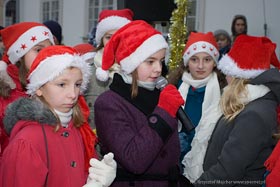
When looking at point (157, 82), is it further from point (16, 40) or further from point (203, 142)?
point (16, 40)

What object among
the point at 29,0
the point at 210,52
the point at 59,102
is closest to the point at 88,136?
the point at 59,102

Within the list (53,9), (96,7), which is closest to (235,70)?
(96,7)

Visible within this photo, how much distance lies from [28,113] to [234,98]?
53.5 inches

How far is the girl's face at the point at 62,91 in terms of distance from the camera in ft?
6.88

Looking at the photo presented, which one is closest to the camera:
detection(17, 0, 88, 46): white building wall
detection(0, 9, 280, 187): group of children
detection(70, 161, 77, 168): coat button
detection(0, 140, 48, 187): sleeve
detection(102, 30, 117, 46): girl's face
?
detection(0, 140, 48, 187): sleeve

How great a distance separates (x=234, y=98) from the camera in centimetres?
261

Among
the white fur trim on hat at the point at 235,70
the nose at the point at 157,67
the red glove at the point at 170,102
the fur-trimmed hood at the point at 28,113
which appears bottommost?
the fur-trimmed hood at the point at 28,113

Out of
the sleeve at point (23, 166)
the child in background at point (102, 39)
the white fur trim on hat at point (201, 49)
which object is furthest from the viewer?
the white fur trim on hat at point (201, 49)

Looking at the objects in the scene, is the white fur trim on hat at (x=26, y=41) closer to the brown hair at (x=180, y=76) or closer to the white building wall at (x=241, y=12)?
the brown hair at (x=180, y=76)

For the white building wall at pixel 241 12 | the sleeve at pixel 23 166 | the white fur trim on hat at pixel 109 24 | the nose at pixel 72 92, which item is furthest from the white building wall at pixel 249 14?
the sleeve at pixel 23 166

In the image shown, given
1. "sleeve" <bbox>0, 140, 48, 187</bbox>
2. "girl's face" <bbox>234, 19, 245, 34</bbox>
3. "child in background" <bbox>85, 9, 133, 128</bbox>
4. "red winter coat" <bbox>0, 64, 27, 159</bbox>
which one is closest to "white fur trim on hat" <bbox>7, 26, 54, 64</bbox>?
"red winter coat" <bbox>0, 64, 27, 159</bbox>

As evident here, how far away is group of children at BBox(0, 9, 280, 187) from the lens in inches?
78.2

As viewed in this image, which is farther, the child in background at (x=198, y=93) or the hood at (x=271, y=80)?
the child in background at (x=198, y=93)

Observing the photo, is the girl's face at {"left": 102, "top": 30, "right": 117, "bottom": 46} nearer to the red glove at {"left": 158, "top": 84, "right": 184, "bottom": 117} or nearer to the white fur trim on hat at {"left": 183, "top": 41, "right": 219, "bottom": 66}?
the white fur trim on hat at {"left": 183, "top": 41, "right": 219, "bottom": 66}
